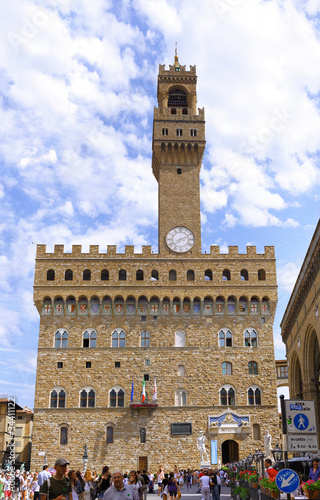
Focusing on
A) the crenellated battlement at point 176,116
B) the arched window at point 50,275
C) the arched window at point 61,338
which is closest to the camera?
the arched window at point 61,338

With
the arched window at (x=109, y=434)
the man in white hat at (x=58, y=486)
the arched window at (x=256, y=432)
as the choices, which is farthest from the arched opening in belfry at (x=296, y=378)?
the man in white hat at (x=58, y=486)

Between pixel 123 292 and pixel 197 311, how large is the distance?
247 inches

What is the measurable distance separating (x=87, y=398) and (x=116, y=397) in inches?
88.5

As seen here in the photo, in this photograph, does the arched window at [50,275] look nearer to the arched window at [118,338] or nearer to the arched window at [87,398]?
the arched window at [118,338]

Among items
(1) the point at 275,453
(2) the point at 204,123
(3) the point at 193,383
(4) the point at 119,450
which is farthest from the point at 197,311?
(1) the point at 275,453

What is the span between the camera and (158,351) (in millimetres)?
45875

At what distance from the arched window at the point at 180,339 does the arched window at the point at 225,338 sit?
299 cm

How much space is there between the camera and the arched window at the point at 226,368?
45.8 meters

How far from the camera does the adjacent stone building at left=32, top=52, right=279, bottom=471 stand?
43.8m

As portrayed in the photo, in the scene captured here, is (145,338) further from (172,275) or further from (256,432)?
(256,432)

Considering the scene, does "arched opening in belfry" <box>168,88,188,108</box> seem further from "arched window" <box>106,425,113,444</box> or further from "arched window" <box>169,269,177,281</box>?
"arched window" <box>106,425,113,444</box>

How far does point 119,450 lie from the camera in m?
43.4

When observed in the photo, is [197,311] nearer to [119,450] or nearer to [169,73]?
[119,450]

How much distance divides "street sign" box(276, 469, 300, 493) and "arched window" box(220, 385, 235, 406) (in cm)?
3498
